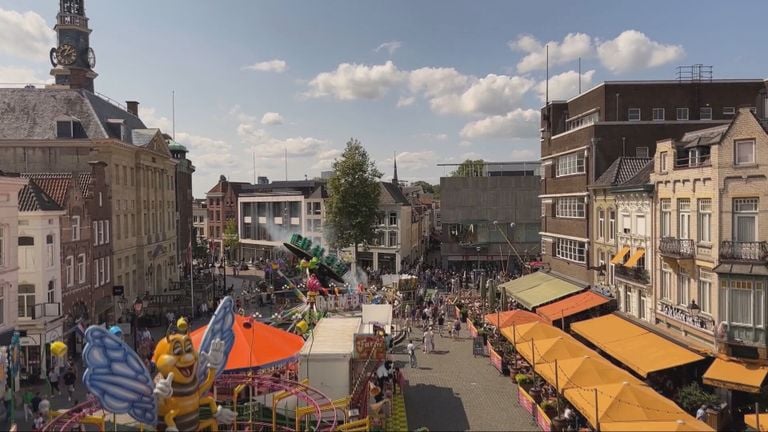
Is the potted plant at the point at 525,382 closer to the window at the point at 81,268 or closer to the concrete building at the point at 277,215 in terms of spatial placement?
the window at the point at 81,268

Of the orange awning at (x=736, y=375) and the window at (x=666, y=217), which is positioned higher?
the window at (x=666, y=217)

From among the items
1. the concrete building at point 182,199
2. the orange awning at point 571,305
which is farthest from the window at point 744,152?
the concrete building at point 182,199

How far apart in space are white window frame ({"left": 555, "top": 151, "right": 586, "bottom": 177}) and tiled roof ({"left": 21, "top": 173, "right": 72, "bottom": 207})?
28.8m

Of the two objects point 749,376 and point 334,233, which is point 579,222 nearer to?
point 749,376

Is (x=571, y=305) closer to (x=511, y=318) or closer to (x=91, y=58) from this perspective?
(x=511, y=318)

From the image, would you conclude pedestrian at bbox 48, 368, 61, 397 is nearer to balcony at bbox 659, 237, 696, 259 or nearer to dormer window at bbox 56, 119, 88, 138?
dormer window at bbox 56, 119, 88, 138

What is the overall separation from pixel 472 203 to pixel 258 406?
44368 mm

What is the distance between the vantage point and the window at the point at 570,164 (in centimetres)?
3450

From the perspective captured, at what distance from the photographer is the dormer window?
3994 cm

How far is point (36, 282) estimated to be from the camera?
2745 centimetres

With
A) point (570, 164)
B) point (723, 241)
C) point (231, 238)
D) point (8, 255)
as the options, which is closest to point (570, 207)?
→ point (570, 164)

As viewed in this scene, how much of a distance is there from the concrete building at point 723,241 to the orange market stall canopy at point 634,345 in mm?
1226

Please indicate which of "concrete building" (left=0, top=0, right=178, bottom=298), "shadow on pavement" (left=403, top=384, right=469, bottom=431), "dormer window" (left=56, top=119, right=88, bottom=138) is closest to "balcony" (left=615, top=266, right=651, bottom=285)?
"shadow on pavement" (left=403, top=384, right=469, bottom=431)

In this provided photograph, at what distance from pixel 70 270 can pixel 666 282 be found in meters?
29.5
